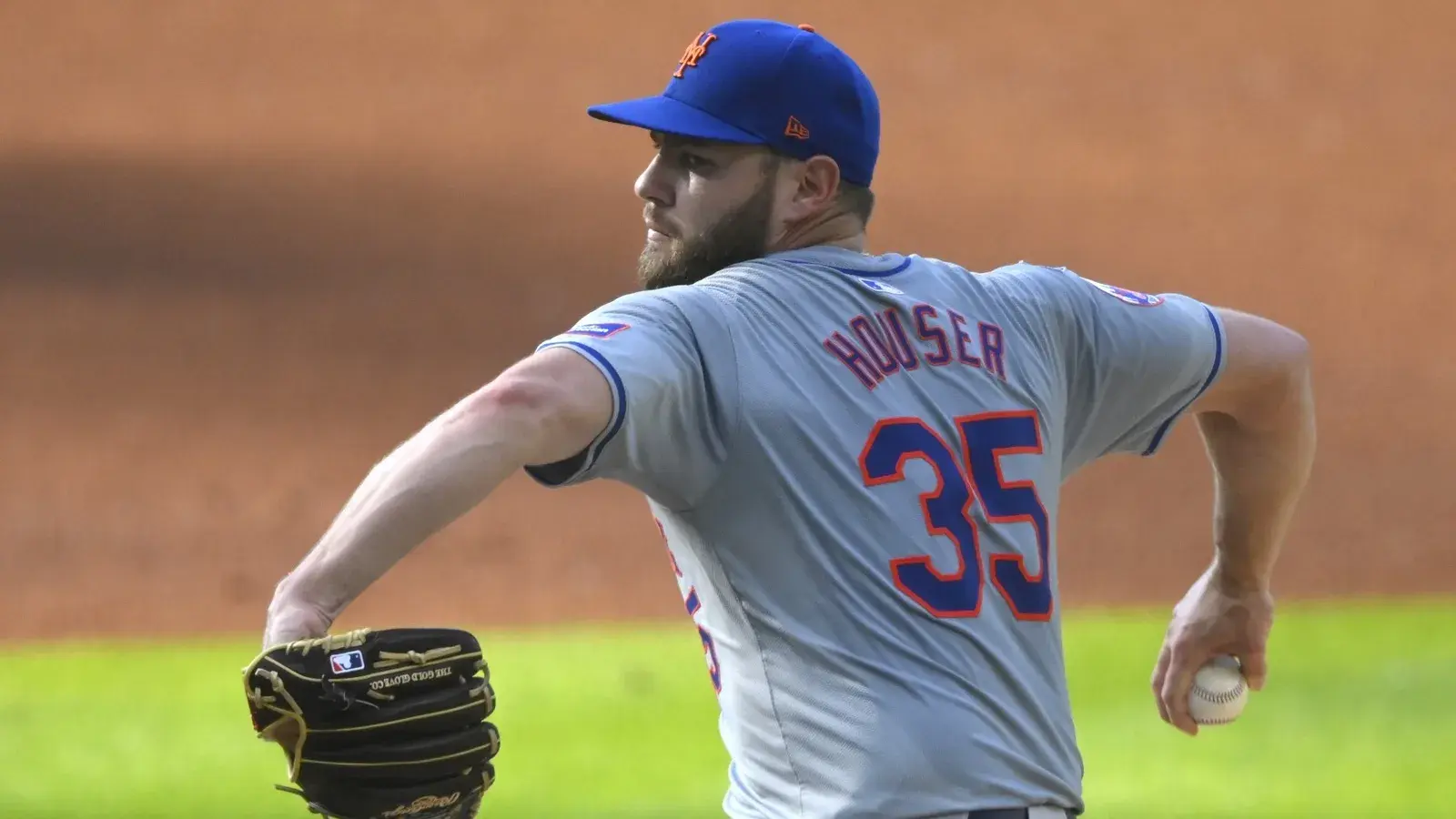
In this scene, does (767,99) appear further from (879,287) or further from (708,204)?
(879,287)

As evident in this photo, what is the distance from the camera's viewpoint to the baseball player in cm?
192

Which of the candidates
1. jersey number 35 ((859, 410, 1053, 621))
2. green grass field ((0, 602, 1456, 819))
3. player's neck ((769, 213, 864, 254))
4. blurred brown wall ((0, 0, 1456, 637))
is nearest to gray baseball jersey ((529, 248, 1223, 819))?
jersey number 35 ((859, 410, 1053, 621))

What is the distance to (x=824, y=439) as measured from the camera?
210cm

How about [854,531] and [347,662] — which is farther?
[854,531]

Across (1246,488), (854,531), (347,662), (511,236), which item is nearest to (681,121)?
(854,531)

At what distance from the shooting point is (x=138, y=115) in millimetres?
13680

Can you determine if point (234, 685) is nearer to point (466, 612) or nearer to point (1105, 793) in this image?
point (466, 612)

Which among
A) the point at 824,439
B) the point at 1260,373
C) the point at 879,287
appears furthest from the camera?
the point at 1260,373

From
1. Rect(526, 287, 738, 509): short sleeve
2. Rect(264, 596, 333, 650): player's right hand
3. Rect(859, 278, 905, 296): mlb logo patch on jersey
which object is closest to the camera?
Rect(264, 596, 333, 650): player's right hand

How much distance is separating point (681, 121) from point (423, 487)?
81cm

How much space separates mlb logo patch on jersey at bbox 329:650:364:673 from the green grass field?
405cm

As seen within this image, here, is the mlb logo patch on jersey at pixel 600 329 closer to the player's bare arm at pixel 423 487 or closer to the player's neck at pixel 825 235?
the player's bare arm at pixel 423 487

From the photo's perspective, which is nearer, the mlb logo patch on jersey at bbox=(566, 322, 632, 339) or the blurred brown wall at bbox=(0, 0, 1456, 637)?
the mlb logo patch on jersey at bbox=(566, 322, 632, 339)

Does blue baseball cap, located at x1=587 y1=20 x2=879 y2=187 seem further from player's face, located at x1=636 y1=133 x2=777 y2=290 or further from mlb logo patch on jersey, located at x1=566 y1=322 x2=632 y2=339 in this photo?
mlb logo patch on jersey, located at x1=566 y1=322 x2=632 y2=339
